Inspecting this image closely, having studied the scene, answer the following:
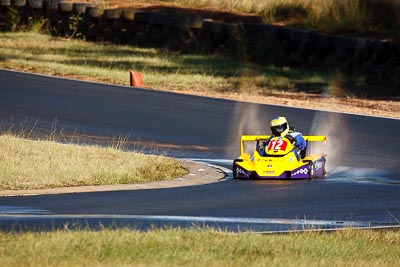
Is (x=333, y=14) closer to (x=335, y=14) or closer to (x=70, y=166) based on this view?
(x=335, y=14)

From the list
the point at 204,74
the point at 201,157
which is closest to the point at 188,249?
the point at 201,157

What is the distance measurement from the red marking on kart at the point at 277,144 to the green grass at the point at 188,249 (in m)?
5.14

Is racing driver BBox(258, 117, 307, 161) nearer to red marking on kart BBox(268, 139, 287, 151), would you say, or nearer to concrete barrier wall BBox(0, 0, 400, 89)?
red marking on kart BBox(268, 139, 287, 151)

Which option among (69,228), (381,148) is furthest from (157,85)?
(69,228)

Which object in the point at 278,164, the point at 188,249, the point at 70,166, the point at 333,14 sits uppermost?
the point at 333,14

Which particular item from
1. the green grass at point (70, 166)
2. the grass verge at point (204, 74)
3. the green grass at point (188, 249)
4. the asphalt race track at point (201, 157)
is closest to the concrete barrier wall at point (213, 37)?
the grass verge at point (204, 74)

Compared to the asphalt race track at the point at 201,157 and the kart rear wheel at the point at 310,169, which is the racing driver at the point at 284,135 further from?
the asphalt race track at the point at 201,157

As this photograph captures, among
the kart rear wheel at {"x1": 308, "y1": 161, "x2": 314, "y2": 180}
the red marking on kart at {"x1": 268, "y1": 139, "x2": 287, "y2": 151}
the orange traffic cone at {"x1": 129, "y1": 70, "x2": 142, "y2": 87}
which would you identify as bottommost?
the orange traffic cone at {"x1": 129, "y1": 70, "x2": 142, "y2": 87}

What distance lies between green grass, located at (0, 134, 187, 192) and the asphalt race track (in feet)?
2.78

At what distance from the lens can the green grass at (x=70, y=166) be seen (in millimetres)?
14555

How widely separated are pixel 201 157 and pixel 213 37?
16.7m

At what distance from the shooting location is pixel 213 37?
113 feet

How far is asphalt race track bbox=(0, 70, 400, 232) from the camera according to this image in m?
11.7

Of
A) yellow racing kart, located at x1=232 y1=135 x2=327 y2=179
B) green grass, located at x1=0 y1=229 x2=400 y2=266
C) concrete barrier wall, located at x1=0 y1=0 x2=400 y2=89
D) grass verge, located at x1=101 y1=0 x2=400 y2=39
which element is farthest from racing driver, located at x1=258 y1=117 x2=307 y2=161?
grass verge, located at x1=101 y1=0 x2=400 y2=39
